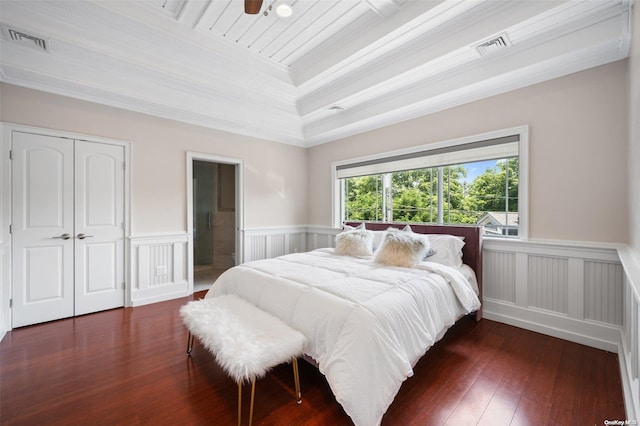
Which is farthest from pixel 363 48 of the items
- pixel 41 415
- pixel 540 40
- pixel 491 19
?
pixel 41 415

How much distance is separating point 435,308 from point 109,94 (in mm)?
4155

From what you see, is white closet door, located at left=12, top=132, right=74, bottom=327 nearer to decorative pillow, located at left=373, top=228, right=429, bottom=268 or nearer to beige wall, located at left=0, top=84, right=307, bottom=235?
beige wall, located at left=0, top=84, right=307, bottom=235

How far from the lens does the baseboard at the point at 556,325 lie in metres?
2.38

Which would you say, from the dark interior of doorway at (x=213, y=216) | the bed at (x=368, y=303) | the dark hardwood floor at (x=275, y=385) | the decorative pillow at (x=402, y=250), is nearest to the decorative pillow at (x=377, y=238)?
the bed at (x=368, y=303)

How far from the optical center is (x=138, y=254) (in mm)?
3527

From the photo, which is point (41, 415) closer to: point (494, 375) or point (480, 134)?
point (494, 375)

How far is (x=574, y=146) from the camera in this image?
2.56 metres

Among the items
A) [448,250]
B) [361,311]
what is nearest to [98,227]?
[361,311]

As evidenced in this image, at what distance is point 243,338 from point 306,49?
3054mm

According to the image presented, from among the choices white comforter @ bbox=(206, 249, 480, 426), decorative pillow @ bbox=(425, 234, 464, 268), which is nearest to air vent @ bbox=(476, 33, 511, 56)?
decorative pillow @ bbox=(425, 234, 464, 268)

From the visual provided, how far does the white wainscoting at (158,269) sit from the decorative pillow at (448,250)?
337 centimetres

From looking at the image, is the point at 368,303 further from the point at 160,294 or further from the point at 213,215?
the point at 213,215

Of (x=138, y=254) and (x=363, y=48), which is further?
(x=138, y=254)

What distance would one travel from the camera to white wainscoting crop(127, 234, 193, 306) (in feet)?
11.5
